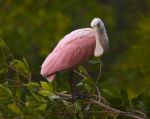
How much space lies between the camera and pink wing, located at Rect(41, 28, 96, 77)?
3.72m

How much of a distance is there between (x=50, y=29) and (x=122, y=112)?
566 centimetres

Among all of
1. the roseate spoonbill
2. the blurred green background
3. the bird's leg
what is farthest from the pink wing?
the blurred green background

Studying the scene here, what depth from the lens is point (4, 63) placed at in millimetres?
4145

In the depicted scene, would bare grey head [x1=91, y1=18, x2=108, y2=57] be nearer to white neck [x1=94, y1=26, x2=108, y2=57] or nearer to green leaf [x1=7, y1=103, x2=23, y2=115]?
white neck [x1=94, y1=26, x2=108, y2=57]

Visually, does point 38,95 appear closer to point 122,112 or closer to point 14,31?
point 122,112

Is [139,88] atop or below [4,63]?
below

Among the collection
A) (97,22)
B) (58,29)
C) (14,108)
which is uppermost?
(97,22)

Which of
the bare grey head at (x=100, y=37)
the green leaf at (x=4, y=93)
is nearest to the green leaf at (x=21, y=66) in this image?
the green leaf at (x=4, y=93)

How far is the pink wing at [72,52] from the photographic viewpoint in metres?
3.72

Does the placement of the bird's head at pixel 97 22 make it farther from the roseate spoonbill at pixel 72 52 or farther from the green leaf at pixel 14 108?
the green leaf at pixel 14 108

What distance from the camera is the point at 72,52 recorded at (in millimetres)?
3752

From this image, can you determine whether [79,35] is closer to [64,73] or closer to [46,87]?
[46,87]

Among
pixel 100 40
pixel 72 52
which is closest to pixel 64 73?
pixel 72 52

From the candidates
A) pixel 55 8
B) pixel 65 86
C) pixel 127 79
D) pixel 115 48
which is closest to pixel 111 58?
pixel 115 48
